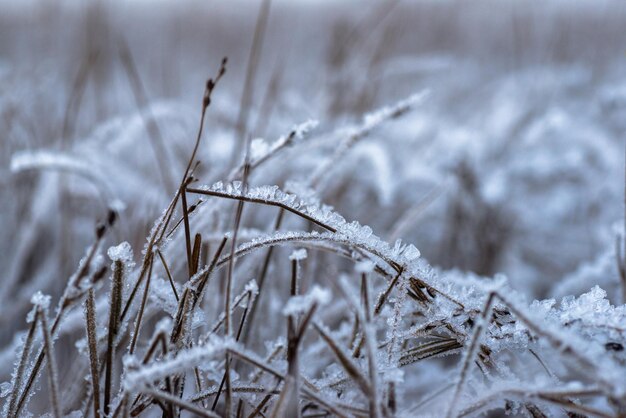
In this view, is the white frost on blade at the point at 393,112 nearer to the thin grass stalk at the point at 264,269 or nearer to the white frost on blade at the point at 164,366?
the thin grass stalk at the point at 264,269

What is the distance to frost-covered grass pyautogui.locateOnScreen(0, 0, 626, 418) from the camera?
52cm

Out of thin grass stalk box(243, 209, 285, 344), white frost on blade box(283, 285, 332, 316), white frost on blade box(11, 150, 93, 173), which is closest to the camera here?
white frost on blade box(283, 285, 332, 316)

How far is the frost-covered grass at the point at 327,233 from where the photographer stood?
519 millimetres

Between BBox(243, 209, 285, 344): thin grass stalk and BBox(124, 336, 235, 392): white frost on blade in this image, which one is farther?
BBox(243, 209, 285, 344): thin grass stalk

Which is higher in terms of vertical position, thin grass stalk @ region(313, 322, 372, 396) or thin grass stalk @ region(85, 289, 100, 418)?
thin grass stalk @ region(85, 289, 100, 418)

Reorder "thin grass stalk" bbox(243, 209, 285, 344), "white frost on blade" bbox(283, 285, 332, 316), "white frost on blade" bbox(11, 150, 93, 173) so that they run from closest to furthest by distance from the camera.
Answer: "white frost on blade" bbox(283, 285, 332, 316), "thin grass stalk" bbox(243, 209, 285, 344), "white frost on blade" bbox(11, 150, 93, 173)

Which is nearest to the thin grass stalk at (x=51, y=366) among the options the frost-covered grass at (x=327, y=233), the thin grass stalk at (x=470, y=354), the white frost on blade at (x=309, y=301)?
the frost-covered grass at (x=327, y=233)

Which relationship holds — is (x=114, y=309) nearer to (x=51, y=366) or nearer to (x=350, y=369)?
(x=51, y=366)

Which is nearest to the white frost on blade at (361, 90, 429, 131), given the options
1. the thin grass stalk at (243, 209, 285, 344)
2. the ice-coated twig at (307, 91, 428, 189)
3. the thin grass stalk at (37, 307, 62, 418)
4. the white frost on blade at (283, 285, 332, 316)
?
the ice-coated twig at (307, 91, 428, 189)

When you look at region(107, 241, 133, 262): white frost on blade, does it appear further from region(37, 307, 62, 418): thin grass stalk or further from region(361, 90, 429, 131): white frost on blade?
region(361, 90, 429, 131): white frost on blade

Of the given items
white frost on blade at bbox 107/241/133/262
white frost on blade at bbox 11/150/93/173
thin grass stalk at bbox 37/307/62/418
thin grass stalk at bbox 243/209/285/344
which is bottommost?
thin grass stalk at bbox 37/307/62/418

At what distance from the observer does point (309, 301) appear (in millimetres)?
497

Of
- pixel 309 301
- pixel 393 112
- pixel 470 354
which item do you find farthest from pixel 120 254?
pixel 393 112

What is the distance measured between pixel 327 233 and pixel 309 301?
10 cm
